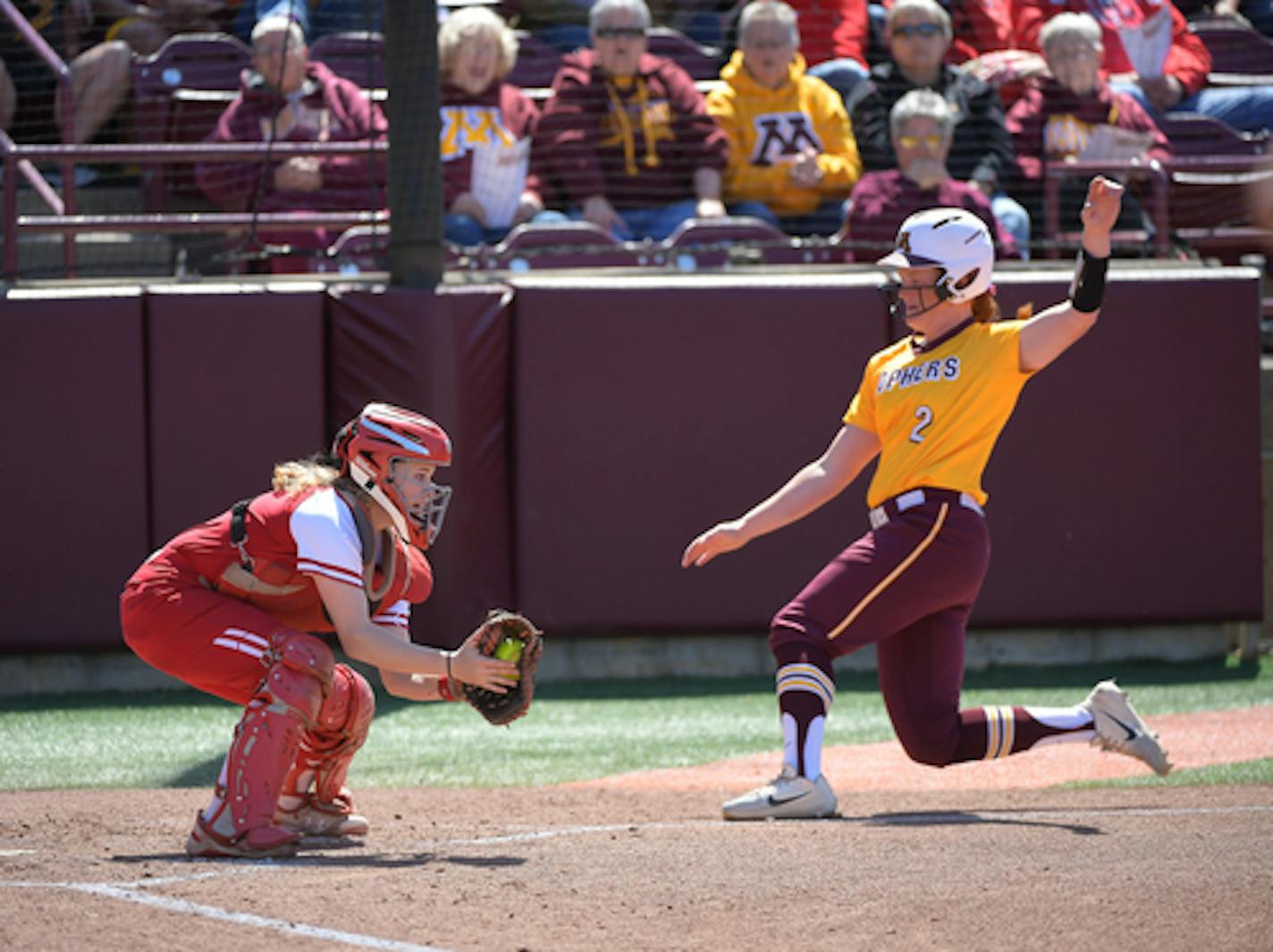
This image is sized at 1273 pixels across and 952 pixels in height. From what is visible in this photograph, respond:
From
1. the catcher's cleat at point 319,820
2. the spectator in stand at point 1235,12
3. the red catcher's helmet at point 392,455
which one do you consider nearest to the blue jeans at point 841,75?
the spectator in stand at point 1235,12

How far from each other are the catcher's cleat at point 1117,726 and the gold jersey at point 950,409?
2.41ft

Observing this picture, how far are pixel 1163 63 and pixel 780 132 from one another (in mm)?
3359

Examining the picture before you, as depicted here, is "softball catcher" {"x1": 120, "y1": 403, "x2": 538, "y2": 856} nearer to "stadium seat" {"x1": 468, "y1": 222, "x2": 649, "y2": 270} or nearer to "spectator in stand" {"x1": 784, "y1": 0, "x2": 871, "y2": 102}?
"stadium seat" {"x1": 468, "y1": 222, "x2": 649, "y2": 270}

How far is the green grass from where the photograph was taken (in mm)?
7113

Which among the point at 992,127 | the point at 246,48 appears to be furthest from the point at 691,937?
the point at 246,48

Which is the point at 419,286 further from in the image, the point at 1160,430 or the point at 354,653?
the point at 354,653

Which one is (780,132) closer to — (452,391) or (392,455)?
(452,391)

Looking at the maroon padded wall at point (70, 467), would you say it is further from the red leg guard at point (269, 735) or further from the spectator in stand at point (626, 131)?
the red leg guard at point (269, 735)

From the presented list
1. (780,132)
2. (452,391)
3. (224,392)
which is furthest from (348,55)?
(452,391)

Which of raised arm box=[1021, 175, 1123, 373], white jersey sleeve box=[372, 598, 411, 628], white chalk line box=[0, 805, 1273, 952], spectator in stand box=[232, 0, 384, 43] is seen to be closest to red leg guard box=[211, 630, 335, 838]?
white chalk line box=[0, 805, 1273, 952]

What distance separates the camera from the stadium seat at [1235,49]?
13078 mm

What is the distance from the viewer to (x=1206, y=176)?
11.4 meters

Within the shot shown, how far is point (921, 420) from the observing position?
552 cm

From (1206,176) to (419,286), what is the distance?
5.20 m
